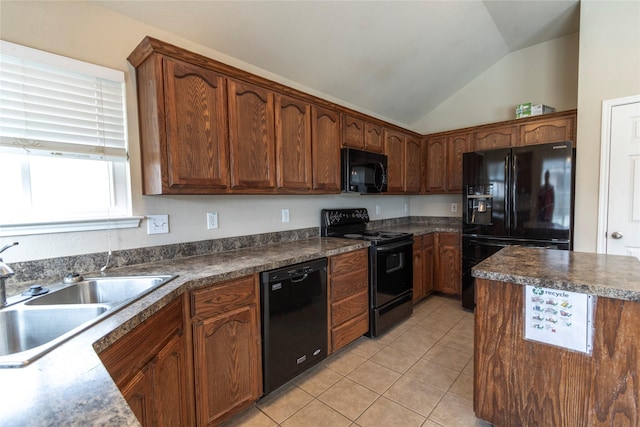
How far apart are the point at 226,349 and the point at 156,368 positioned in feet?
1.52

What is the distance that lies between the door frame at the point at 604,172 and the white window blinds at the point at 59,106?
12.3 ft

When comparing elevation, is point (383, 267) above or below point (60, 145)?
below

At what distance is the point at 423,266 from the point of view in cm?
346

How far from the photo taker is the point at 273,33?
85.4 inches

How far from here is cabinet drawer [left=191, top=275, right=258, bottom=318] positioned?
1.47 metres

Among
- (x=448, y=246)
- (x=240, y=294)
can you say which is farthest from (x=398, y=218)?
(x=240, y=294)

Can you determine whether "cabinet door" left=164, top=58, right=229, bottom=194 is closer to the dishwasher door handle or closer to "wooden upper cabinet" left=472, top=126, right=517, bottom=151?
the dishwasher door handle

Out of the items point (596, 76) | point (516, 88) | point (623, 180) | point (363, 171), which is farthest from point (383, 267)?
point (516, 88)

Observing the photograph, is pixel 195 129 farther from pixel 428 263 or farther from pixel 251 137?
pixel 428 263

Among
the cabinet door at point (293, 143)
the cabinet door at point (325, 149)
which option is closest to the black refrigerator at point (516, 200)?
the cabinet door at point (325, 149)

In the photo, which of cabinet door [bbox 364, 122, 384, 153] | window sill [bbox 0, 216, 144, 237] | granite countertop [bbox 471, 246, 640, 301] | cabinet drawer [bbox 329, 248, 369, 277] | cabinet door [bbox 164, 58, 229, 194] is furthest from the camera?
cabinet door [bbox 364, 122, 384, 153]

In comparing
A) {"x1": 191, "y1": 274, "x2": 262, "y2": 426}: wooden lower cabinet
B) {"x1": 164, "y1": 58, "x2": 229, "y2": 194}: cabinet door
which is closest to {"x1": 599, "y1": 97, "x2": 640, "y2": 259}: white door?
{"x1": 191, "y1": 274, "x2": 262, "y2": 426}: wooden lower cabinet

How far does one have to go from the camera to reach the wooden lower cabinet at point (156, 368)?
38.5 inches

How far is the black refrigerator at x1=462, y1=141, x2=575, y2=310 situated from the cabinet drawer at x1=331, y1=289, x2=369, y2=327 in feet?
4.74
